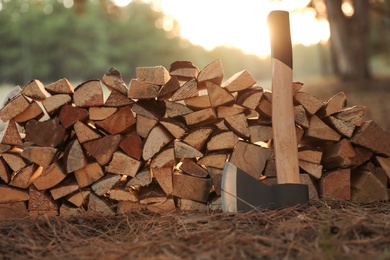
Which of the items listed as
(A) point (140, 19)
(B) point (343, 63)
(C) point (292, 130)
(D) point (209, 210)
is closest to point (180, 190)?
(D) point (209, 210)

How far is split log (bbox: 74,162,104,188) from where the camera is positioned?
2.92 meters

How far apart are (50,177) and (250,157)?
3.98 ft

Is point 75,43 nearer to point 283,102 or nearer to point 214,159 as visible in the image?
point 214,159

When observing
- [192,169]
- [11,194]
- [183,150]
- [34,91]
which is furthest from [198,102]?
[11,194]

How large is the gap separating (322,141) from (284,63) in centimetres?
62

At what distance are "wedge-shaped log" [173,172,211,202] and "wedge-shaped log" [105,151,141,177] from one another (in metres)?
0.25

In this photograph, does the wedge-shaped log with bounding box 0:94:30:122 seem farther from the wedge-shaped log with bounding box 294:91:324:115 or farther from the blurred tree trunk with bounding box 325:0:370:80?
the blurred tree trunk with bounding box 325:0:370:80

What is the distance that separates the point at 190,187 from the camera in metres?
2.93

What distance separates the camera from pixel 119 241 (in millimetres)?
2312

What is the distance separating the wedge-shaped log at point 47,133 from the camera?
9.49 feet

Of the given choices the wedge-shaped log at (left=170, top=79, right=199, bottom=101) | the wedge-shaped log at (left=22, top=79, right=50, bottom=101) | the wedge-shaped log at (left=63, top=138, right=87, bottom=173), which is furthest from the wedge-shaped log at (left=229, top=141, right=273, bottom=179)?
the wedge-shaped log at (left=22, top=79, right=50, bottom=101)

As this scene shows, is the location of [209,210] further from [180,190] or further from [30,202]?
[30,202]

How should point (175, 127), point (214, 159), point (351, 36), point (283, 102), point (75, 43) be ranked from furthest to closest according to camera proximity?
1. point (75, 43)
2. point (351, 36)
3. point (214, 159)
4. point (175, 127)
5. point (283, 102)

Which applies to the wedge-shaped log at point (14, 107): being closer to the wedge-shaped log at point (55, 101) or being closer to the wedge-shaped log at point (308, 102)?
the wedge-shaped log at point (55, 101)
